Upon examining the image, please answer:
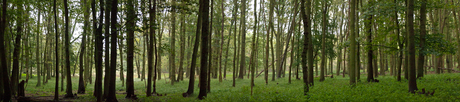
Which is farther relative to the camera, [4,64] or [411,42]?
[4,64]

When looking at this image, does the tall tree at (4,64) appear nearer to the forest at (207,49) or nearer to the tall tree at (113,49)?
the forest at (207,49)

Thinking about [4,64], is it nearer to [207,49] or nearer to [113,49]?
[113,49]

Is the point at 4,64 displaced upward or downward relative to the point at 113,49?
downward

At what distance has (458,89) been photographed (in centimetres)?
878

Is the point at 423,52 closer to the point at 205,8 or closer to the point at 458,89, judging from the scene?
the point at 458,89

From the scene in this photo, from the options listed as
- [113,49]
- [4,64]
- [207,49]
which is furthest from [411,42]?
[4,64]

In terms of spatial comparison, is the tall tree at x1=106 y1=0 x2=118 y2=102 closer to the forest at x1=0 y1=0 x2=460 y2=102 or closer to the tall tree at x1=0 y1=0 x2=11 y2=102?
the forest at x1=0 y1=0 x2=460 y2=102

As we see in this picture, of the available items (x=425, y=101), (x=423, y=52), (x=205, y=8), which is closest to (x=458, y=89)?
(x=423, y=52)

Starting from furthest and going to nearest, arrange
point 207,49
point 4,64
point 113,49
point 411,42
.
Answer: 1. point 207,49
2. point 113,49
3. point 4,64
4. point 411,42

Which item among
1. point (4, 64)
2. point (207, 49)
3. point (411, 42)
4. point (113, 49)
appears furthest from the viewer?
point (207, 49)

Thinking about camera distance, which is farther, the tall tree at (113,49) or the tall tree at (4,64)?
the tall tree at (113,49)

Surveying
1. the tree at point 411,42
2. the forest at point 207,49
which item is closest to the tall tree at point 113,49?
the forest at point 207,49

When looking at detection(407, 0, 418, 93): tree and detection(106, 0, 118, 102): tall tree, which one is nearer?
detection(407, 0, 418, 93): tree

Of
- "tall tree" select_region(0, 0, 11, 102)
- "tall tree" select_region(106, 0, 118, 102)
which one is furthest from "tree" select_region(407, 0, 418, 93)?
"tall tree" select_region(0, 0, 11, 102)
